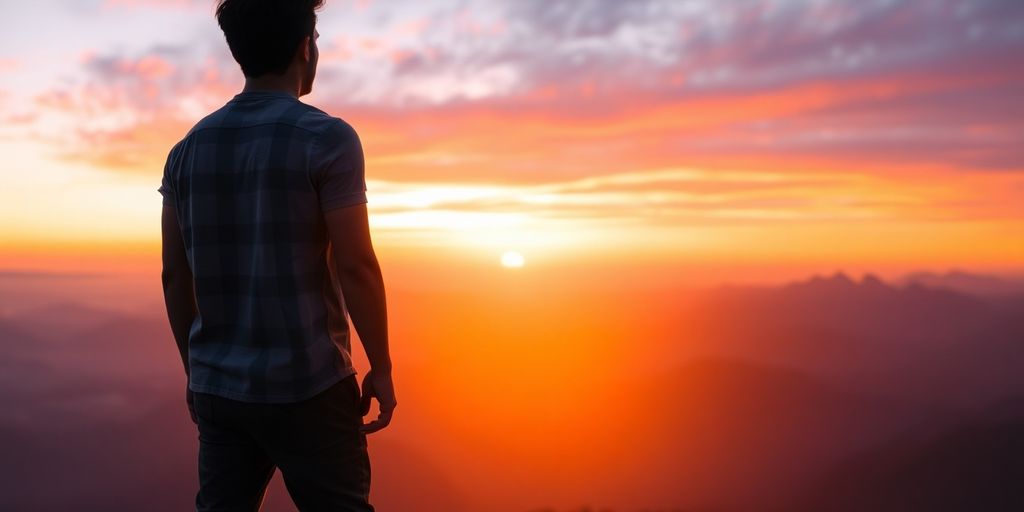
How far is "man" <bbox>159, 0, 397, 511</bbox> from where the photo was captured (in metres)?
2.05

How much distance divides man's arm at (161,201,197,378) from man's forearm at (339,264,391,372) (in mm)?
699

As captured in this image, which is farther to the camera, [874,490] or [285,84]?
[874,490]

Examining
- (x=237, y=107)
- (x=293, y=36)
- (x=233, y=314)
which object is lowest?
(x=233, y=314)

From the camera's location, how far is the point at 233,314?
216 cm

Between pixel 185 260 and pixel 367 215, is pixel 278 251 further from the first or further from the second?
pixel 185 260

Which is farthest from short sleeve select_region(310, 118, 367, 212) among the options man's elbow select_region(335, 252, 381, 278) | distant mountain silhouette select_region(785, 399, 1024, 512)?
distant mountain silhouette select_region(785, 399, 1024, 512)

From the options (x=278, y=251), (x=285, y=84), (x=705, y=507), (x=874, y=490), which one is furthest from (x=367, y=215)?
(x=874, y=490)

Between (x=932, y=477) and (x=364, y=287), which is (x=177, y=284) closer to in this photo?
(x=364, y=287)

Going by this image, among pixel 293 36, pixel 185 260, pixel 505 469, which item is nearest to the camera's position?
pixel 293 36

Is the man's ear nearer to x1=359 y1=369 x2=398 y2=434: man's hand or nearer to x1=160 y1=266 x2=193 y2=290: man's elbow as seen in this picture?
x1=160 y1=266 x2=193 y2=290: man's elbow

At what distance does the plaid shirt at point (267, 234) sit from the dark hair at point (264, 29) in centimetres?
11

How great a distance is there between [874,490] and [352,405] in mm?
194546

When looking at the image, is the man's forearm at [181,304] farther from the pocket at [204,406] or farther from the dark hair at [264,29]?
the dark hair at [264,29]

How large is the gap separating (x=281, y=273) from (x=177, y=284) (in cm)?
63
